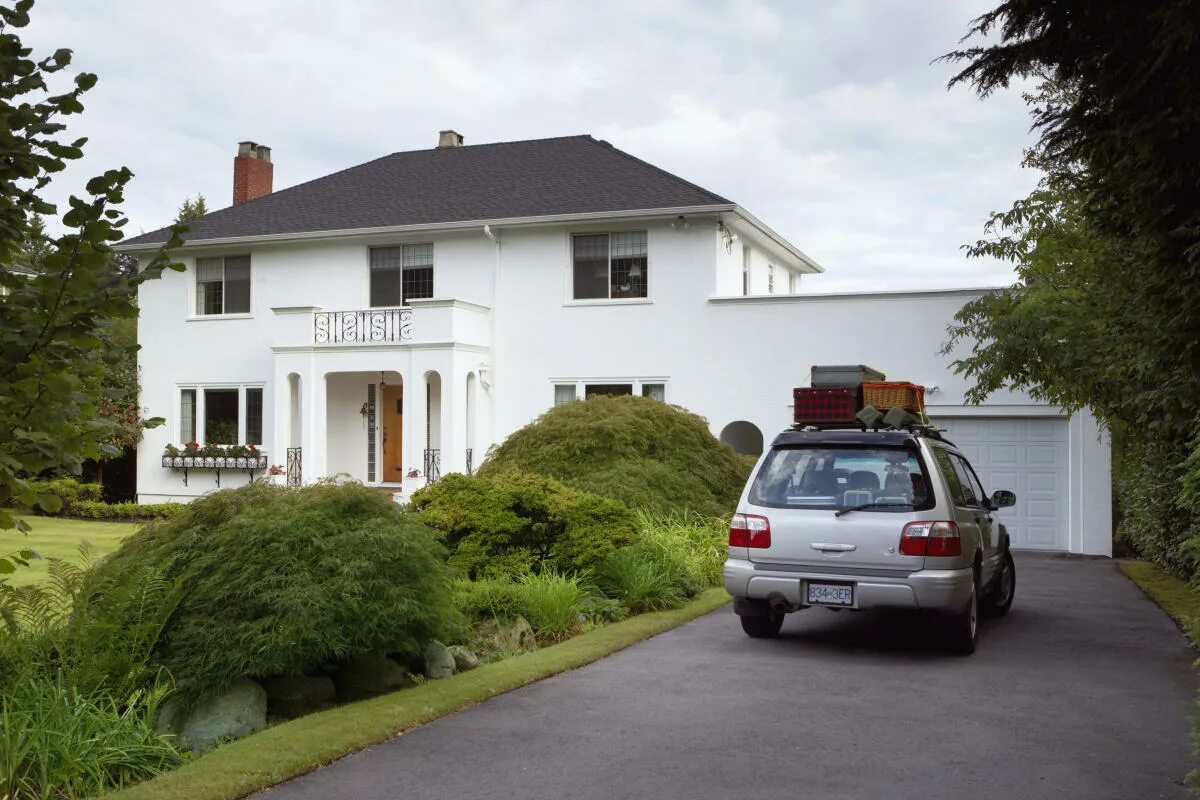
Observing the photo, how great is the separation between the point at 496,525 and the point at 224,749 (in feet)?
17.9

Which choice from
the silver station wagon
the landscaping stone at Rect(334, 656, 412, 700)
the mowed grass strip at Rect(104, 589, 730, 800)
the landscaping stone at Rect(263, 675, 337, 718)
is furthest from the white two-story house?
the landscaping stone at Rect(263, 675, 337, 718)

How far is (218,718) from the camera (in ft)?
A: 22.1

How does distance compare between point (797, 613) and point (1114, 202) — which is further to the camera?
point (797, 613)

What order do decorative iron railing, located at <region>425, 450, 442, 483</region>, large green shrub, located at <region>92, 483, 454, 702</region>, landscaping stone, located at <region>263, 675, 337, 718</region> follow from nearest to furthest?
1. large green shrub, located at <region>92, 483, 454, 702</region>
2. landscaping stone, located at <region>263, 675, 337, 718</region>
3. decorative iron railing, located at <region>425, 450, 442, 483</region>

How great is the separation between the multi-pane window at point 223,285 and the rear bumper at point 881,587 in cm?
1980

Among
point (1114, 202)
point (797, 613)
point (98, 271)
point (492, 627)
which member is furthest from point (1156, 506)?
point (98, 271)

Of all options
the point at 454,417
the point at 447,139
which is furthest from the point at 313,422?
the point at 447,139

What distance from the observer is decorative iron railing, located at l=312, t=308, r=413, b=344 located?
78.2 feet

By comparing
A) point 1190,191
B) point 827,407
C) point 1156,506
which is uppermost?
point 1190,191

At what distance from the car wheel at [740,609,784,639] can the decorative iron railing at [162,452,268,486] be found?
17.4 metres

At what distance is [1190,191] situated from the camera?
6172mm

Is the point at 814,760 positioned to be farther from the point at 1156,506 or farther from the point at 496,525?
the point at 1156,506

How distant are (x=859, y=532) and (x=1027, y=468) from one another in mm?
11806

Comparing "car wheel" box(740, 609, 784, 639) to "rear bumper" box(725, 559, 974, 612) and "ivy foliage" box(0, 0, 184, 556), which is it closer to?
"rear bumper" box(725, 559, 974, 612)
